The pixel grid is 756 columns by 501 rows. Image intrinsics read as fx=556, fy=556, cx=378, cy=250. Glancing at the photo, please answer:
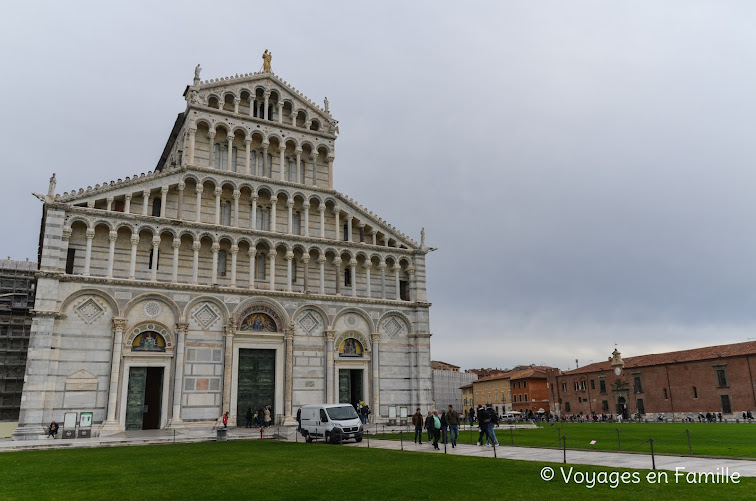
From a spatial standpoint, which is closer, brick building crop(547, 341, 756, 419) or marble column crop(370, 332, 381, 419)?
marble column crop(370, 332, 381, 419)

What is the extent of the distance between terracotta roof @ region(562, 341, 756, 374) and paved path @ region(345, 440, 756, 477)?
4648 cm

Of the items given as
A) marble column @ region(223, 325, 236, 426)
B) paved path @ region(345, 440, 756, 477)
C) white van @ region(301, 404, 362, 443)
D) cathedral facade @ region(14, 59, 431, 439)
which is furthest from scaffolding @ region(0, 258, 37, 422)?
paved path @ region(345, 440, 756, 477)

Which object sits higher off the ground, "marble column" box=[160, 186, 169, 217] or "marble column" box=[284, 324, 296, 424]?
"marble column" box=[160, 186, 169, 217]

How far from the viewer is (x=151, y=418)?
3048 centimetres

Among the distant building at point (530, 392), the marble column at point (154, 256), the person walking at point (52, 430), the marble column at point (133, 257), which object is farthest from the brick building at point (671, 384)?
the person walking at point (52, 430)

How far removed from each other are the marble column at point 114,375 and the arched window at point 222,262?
20.9ft

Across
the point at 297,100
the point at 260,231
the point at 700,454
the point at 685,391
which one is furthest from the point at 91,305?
the point at 685,391

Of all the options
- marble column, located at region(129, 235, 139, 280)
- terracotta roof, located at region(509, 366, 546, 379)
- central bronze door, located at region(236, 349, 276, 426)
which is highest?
marble column, located at region(129, 235, 139, 280)

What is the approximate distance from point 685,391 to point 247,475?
2375 inches

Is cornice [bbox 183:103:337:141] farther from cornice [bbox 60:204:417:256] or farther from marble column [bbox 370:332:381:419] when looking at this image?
marble column [bbox 370:332:381:419]

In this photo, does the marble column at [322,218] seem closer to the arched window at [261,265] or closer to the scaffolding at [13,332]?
the arched window at [261,265]

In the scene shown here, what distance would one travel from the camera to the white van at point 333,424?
24.5m

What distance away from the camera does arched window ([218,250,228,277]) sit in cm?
3412

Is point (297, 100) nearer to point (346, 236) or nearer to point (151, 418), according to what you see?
point (346, 236)
